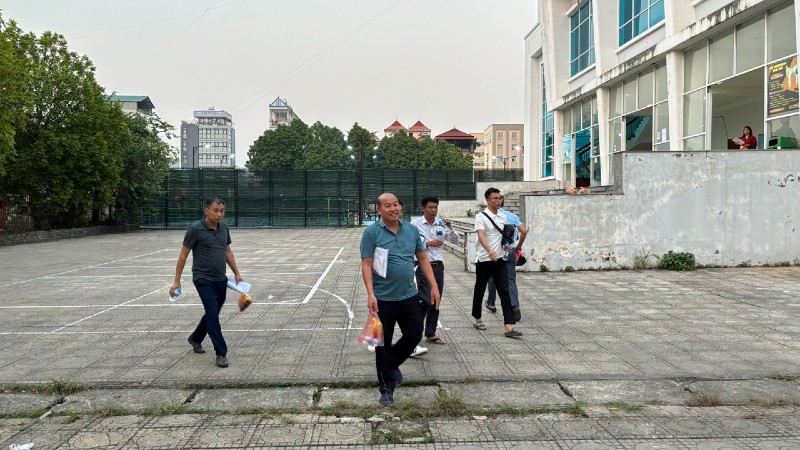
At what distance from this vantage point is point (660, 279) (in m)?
11.5

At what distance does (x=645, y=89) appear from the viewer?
63.8 ft

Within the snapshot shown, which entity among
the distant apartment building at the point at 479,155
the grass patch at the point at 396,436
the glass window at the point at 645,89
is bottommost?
the grass patch at the point at 396,436

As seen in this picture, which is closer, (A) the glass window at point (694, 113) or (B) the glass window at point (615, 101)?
(A) the glass window at point (694, 113)

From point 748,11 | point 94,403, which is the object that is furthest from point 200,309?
point 748,11

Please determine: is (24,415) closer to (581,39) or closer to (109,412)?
(109,412)

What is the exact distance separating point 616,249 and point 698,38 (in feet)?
23.9

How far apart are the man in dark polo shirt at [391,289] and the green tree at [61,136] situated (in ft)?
83.4

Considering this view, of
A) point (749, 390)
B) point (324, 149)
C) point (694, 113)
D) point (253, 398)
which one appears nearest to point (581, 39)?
point (694, 113)

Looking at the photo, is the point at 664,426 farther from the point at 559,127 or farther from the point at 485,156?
the point at 485,156

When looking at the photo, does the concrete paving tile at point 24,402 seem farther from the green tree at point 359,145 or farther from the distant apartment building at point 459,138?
the distant apartment building at point 459,138

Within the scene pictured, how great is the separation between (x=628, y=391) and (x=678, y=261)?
8645 millimetres

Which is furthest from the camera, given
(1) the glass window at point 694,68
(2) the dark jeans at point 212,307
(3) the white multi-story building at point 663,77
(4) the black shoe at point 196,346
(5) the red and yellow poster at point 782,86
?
(1) the glass window at point 694,68

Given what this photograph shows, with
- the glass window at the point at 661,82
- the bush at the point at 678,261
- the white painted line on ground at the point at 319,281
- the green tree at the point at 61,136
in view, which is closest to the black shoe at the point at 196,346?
the white painted line on ground at the point at 319,281

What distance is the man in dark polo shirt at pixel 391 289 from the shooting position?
4676 millimetres
